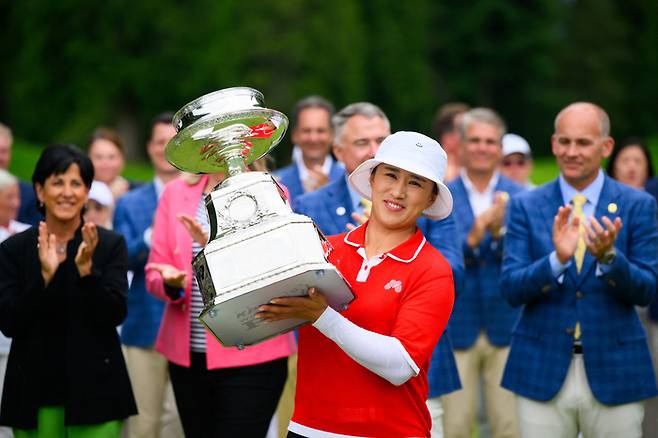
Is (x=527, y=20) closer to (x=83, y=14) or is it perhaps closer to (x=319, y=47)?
(x=319, y=47)

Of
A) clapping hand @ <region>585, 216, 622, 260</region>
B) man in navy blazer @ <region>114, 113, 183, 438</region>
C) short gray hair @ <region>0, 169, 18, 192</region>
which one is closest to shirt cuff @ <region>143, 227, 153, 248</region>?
man in navy blazer @ <region>114, 113, 183, 438</region>

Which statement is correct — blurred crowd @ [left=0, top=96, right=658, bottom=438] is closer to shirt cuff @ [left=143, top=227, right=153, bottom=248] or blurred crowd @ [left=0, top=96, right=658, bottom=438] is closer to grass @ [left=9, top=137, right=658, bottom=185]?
shirt cuff @ [left=143, top=227, right=153, bottom=248]

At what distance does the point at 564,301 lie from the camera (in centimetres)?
673

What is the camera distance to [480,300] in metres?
8.80

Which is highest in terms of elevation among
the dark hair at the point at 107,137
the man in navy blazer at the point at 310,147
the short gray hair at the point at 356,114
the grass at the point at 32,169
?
the grass at the point at 32,169

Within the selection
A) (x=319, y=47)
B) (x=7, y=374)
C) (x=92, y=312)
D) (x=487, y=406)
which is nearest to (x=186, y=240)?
(x=92, y=312)

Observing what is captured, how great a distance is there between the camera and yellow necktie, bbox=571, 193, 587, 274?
6734mm

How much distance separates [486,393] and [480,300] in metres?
0.82

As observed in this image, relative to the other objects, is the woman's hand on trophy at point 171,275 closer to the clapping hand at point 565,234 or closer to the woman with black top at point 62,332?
the woman with black top at point 62,332

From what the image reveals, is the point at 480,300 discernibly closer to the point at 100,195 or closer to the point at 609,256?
the point at 609,256

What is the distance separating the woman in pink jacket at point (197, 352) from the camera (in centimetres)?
673

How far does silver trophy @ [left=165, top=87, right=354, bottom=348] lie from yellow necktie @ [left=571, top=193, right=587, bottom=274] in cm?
210

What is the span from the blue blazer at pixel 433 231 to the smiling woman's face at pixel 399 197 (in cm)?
163

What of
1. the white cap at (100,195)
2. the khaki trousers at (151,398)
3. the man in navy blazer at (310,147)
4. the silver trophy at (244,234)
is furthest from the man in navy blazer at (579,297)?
the white cap at (100,195)
